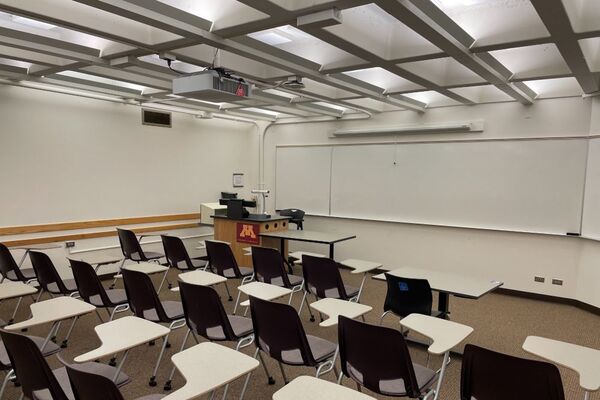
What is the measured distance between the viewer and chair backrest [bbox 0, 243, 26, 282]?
427cm

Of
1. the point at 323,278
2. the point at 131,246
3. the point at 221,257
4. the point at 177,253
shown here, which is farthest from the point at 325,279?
the point at 131,246

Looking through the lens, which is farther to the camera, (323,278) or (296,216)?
(296,216)

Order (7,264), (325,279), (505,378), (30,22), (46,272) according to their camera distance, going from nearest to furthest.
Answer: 1. (505,378)
2. (30,22)
3. (46,272)
4. (325,279)
5. (7,264)

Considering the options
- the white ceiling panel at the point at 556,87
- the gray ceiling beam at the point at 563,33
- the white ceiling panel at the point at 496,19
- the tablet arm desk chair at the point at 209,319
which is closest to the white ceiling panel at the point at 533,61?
the gray ceiling beam at the point at 563,33

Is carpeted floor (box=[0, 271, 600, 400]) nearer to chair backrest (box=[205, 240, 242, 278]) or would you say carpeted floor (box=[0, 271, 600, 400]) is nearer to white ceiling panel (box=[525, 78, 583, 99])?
chair backrest (box=[205, 240, 242, 278])

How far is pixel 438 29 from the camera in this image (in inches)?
114

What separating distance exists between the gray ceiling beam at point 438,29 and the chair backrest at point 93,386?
245cm

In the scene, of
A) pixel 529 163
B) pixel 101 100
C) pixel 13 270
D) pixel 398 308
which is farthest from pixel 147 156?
pixel 529 163

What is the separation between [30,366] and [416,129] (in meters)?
5.91

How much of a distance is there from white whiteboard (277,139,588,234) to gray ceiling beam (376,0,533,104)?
6.71 ft

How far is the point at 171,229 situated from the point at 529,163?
5.86 metres


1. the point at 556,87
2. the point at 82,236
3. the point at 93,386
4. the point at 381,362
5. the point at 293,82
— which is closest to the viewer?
the point at 93,386

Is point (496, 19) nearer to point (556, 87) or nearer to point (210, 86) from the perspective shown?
point (210, 86)

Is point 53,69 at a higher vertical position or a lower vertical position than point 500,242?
higher
